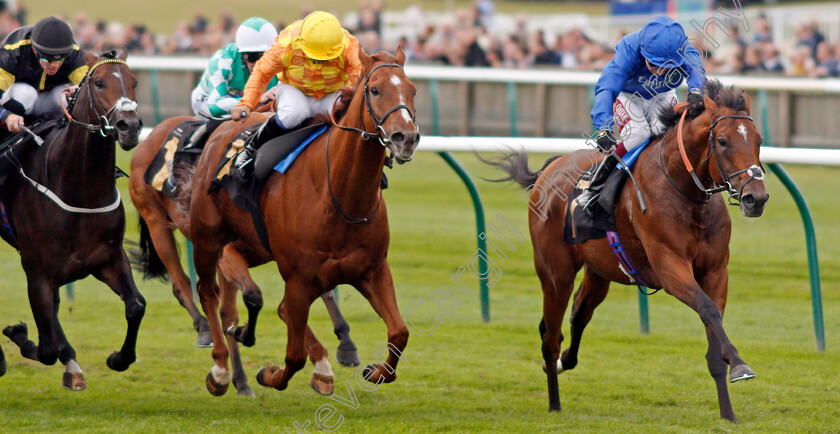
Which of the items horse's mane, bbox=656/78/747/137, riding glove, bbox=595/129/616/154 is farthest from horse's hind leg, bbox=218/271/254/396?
horse's mane, bbox=656/78/747/137

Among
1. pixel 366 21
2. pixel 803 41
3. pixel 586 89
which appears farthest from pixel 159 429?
pixel 366 21

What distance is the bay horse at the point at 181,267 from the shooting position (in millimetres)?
5910

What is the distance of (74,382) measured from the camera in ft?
18.7

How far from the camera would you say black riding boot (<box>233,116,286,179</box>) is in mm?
5574

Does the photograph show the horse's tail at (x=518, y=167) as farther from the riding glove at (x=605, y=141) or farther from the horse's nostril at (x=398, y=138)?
the horse's nostril at (x=398, y=138)

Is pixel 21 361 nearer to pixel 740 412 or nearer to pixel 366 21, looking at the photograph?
pixel 740 412

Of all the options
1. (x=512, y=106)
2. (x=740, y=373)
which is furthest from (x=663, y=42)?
(x=512, y=106)

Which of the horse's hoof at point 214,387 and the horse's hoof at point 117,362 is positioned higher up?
the horse's hoof at point 117,362

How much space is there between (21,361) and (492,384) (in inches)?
114

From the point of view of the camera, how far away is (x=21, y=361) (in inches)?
270

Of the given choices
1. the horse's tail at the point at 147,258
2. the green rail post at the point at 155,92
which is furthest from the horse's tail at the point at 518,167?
the green rail post at the point at 155,92

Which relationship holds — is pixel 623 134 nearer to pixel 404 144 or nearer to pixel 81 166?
pixel 404 144

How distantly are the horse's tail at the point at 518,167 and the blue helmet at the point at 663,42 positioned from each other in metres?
1.07

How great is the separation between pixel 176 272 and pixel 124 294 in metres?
1.16
